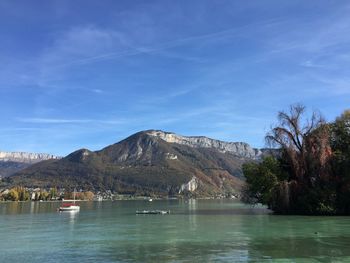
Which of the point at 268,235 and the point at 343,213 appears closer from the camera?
the point at 268,235

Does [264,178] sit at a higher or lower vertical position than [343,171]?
lower

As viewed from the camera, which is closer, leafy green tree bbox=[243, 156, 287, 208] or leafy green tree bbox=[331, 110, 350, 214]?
leafy green tree bbox=[331, 110, 350, 214]

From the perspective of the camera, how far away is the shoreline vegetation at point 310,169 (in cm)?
7556

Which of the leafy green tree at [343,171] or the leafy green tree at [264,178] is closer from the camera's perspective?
the leafy green tree at [343,171]

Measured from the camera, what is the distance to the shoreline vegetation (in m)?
75.6

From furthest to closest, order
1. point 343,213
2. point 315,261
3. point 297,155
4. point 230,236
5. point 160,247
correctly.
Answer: point 297,155 → point 343,213 → point 230,236 → point 160,247 → point 315,261

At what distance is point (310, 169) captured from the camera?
258 ft

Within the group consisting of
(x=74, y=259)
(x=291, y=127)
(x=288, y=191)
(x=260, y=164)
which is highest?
(x=291, y=127)

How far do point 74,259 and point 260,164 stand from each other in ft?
206

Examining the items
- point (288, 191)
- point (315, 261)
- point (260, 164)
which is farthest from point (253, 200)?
point (315, 261)

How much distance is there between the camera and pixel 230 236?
47.1 m

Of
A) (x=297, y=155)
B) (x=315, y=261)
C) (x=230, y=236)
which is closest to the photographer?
(x=315, y=261)

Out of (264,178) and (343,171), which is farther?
(264,178)

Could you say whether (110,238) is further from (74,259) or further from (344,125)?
(344,125)
